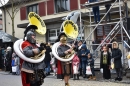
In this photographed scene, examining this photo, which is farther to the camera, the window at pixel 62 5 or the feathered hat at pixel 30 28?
the window at pixel 62 5

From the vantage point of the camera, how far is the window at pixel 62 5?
767 inches

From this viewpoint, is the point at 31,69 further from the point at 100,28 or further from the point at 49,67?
the point at 100,28

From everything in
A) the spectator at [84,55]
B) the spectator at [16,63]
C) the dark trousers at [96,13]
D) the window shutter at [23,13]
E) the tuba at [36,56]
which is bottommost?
the spectator at [16,63]

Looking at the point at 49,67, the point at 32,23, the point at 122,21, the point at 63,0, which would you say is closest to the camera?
the point at 32,23

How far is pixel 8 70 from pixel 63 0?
26.8 feet

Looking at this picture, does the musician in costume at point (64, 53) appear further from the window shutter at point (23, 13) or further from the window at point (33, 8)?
the window shutter at point (23, 13)

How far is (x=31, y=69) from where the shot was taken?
18.9ft

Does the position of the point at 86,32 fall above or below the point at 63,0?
below

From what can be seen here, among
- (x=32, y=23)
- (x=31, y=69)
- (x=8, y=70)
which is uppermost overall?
(x=32, y=23)

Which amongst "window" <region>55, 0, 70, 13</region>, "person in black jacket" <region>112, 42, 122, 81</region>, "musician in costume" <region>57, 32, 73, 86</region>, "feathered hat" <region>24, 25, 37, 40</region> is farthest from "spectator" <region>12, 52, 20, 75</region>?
"window" <region>55, 0, 70, 13</region>

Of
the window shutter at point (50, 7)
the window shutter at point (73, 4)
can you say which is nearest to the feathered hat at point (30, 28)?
the window shutter at point (73, 4)

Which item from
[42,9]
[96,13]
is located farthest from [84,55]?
[42,9]

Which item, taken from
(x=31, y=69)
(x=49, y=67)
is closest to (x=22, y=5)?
(x=49, y=67)

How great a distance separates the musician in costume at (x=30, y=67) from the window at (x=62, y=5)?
45.0 feet
